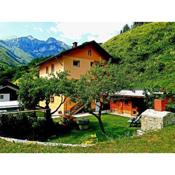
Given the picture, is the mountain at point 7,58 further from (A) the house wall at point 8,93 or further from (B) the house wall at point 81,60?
(B) the house wall at point 81,60

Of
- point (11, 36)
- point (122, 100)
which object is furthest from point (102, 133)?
point (11, 36)

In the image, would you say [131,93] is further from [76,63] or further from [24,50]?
[24,50]

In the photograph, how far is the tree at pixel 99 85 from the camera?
9.80m

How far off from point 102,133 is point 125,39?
1628 mm

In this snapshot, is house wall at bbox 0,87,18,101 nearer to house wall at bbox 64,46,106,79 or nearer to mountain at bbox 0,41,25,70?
mountain at bbox 0,41,25,70

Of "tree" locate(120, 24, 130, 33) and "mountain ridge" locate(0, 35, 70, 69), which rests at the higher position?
"tree" locate(120, 24, 130, 33)

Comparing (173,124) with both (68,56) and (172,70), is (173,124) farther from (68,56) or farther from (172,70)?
(68,56)

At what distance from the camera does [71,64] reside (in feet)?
31.0

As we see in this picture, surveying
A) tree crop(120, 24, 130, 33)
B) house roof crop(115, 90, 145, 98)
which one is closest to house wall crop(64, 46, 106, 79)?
tree crop(120, 24, 130, 33)

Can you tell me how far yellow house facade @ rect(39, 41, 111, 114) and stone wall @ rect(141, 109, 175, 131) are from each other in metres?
1.10

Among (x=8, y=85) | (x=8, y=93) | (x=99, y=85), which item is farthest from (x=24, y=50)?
(x=99, y=85)

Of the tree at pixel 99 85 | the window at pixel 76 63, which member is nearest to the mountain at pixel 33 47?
the window at pixel 76 63

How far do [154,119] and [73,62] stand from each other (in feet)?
5.25

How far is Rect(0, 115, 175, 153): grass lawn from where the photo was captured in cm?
906
